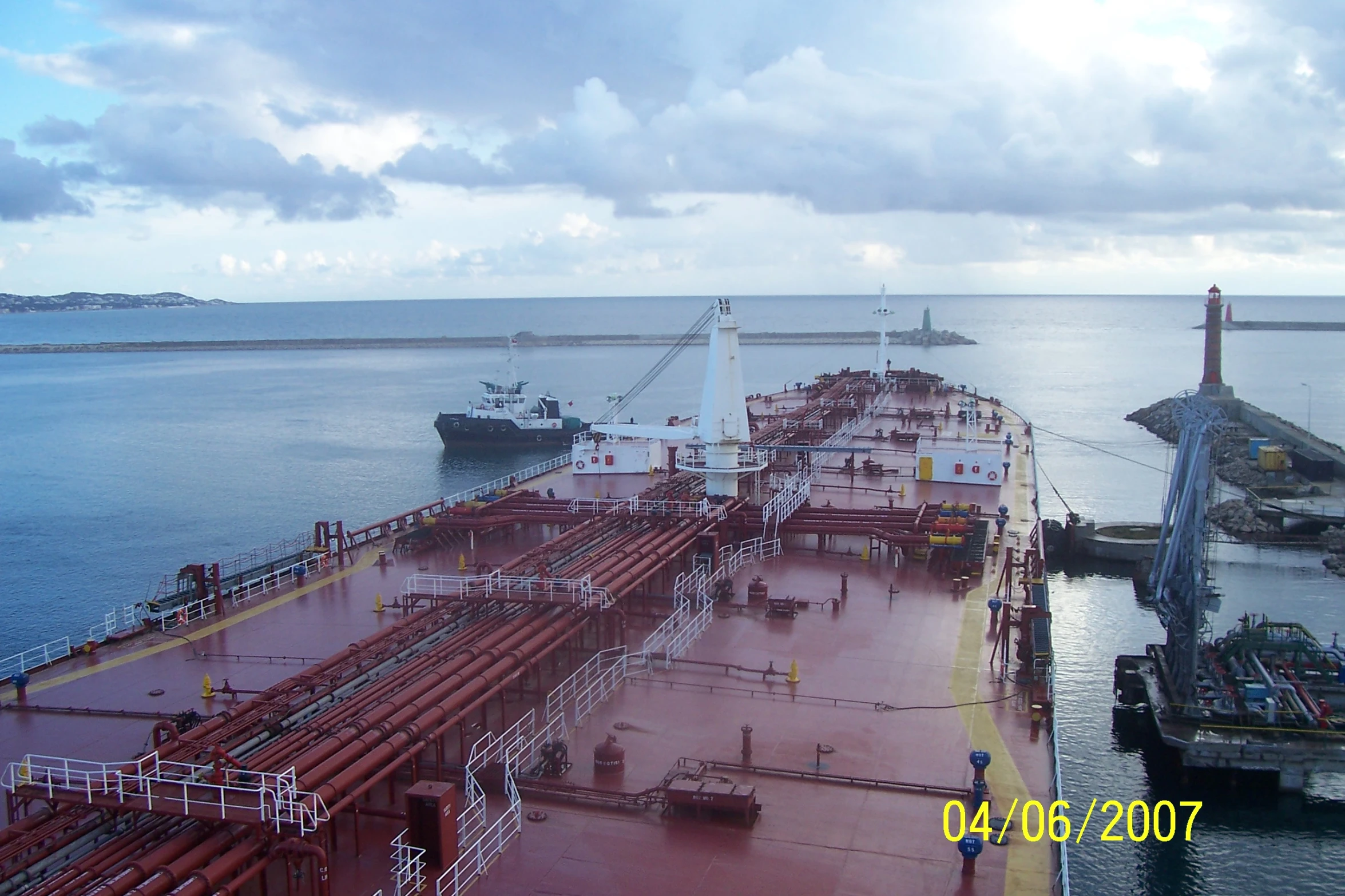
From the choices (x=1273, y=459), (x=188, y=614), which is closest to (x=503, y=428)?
(x=1273, y=459)

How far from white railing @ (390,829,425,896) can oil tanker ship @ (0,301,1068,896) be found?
0.08 metres

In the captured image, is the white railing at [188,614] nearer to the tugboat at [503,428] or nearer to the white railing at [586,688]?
the white railing at [586,688]

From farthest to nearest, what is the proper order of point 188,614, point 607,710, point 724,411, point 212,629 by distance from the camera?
point 724,411 → point 188,614 → point 212,629 → point 607,710

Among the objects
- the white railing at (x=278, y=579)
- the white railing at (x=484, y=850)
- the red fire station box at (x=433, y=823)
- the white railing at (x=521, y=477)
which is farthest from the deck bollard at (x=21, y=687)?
the white railing at (x=521, y=477)

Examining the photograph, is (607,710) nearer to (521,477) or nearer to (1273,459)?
(521,477)

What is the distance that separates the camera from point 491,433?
85625 millimetres

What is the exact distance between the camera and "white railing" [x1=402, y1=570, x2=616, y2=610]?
22469mm

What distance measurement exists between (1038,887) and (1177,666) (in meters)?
15.5

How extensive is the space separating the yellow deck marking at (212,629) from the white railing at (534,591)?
23.7 ft

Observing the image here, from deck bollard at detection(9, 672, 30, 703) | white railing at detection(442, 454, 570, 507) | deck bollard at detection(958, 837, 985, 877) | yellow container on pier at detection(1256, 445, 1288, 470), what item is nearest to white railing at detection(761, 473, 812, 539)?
white railing at detection(442, 454, 570, 507)

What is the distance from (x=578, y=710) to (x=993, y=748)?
8.06 meters

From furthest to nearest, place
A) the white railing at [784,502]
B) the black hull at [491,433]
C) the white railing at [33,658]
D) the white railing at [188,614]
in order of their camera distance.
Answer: the black hull at [491,433]
the white railing at [784,502]
the white railing at [33,658]
the white railing at [188,614]

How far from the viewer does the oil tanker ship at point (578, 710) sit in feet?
45.8
